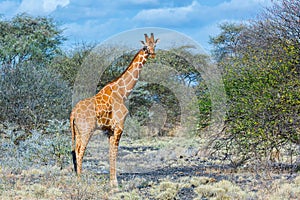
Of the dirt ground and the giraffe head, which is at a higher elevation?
the giraffe head

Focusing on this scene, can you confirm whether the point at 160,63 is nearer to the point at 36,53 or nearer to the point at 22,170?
the point at 36,53

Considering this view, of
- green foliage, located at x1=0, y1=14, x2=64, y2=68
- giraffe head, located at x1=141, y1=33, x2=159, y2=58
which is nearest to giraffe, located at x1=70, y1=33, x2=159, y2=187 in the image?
giraffe head, located at x1=141, y1=33, x2=159, y2=58

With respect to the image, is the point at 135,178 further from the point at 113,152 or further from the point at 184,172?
the point at 184,172

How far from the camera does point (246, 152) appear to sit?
1230 cm

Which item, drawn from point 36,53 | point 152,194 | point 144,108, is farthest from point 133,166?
point 36,53

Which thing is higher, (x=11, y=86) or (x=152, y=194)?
(x=11, y=86)

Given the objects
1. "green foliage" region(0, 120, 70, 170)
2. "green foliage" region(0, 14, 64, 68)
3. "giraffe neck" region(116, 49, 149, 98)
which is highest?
"green foliage" region(0, 14, 64, 68)

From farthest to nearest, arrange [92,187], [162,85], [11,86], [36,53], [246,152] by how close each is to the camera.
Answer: [36,53] → [162,85] → [11,86] → [246,152] → [92,187]

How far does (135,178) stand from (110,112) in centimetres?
145

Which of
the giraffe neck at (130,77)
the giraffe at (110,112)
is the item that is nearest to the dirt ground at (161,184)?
the giraffe at (110,112)

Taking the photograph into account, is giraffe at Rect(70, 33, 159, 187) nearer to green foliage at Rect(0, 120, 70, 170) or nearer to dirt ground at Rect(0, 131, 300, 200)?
dirt ground at Rect(0, 131, 300, 200)

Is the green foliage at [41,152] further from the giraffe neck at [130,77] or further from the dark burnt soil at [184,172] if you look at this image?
the giraffe neck at [130,77]

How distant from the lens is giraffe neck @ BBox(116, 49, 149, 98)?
437 inches

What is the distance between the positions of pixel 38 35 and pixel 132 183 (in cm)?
2347
